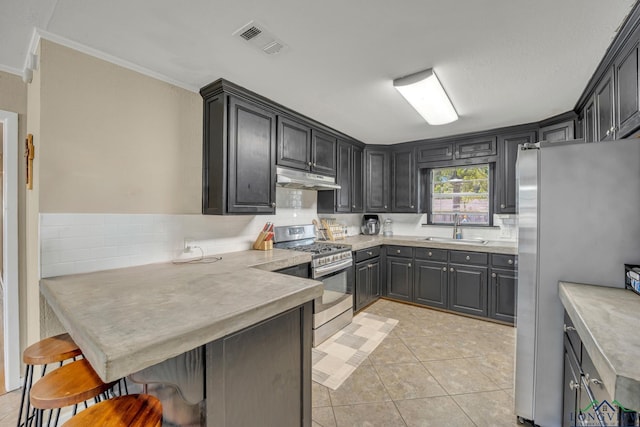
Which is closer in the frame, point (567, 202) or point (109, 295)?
point (109, 295)

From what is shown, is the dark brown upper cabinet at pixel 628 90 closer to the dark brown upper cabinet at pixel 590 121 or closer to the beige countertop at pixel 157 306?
the dark brown upper cabinet at pixel 590 121

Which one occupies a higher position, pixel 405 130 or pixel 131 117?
pixel 405 130

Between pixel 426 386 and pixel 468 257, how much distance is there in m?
1.77

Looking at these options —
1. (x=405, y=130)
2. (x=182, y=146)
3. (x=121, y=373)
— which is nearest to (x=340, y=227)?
(x=405, y=130)

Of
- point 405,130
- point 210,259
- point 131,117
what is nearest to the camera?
point 131,117

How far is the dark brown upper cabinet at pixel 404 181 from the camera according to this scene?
4066mm

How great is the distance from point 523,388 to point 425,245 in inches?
81.0

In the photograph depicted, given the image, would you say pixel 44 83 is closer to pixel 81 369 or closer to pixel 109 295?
pixel 109 295

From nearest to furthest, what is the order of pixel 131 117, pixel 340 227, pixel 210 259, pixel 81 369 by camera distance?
pixel 81 369 < pixel 131 117 < pixel 210 259 < pixel 340 227

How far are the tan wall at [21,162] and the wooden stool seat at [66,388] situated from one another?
149cm

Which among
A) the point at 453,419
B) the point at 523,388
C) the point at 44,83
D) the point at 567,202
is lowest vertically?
the point at 453,419

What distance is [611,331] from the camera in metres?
0.95

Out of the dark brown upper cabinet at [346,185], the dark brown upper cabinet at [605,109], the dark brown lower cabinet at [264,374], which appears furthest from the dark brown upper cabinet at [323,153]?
the dark brown upper cabinet at [605,109]

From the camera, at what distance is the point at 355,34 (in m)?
1.60
